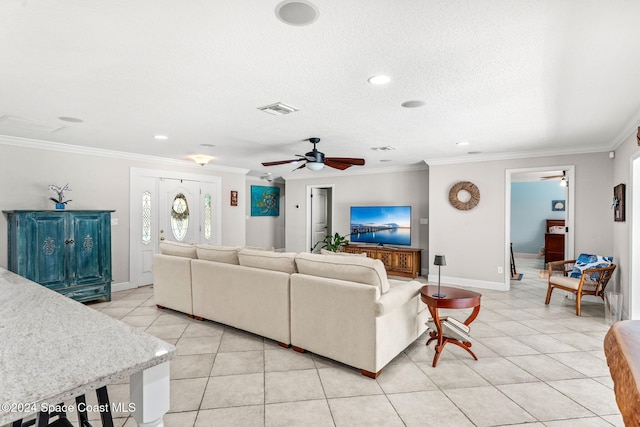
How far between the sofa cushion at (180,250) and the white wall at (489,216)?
4256 mm

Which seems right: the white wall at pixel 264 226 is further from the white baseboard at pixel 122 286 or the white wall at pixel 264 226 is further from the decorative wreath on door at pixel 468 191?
the decorative wreath on door at pixel 468 191

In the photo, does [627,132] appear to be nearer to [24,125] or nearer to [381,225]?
[381,225]

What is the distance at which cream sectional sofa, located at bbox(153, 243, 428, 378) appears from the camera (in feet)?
8.36

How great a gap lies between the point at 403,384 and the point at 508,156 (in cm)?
443

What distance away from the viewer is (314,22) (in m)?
1.73

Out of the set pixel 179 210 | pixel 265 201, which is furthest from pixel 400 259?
pixel 179 210

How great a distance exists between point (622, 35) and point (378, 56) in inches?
53.9

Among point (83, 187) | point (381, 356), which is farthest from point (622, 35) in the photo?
point (83, 187)

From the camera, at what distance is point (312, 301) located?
282 centimetres

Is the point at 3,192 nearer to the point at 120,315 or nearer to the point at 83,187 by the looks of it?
the point at 83,187

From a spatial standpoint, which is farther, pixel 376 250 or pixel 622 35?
pixel 376 250

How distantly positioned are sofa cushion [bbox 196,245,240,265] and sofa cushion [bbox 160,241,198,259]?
168mm

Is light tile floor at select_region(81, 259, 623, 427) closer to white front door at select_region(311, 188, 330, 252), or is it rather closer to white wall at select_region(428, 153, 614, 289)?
white wall at select_region(428, 153, 614, 289)

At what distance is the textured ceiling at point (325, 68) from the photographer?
5.47 feet
